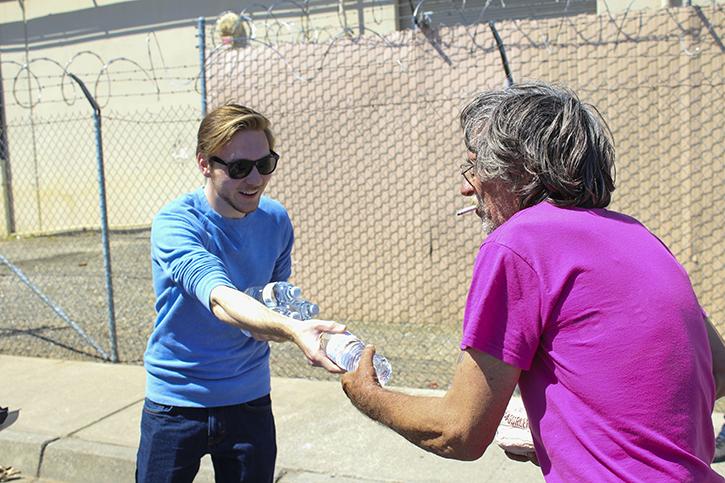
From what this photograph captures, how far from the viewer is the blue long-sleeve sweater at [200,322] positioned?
2.96 m

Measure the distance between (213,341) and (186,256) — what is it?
38 cm

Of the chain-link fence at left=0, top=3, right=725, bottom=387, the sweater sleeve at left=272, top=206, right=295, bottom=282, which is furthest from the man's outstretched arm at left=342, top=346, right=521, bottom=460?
the chain-link fence at left=0, top=3, right=725, bottom=387

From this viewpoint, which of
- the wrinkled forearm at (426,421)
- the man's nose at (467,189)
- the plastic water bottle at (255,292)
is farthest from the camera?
the plastic water bottle at (255,292)

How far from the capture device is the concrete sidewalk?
4.73 m

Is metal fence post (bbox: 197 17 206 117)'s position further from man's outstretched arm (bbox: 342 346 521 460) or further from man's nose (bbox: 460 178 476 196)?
man's outstretched arm (bbox: 342 346 521 460)

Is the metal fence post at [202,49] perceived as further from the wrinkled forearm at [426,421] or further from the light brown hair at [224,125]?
the wrinkled forearm at [426,421]

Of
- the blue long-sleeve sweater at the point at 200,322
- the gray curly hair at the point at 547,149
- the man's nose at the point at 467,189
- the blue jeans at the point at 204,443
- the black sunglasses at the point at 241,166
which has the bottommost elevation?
the blue jeans at the point at 204,443

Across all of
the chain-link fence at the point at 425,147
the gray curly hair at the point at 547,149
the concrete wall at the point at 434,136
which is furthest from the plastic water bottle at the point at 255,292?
the concrete wall at the point at 434,136

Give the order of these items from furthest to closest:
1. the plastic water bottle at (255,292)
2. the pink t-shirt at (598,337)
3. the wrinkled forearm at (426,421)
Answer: the plastic water bottle at (255,292) < the wrinkled forearm at (426,421) < the pink t-shirt at (598,337)

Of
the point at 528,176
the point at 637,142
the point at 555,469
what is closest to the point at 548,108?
the point at 528,176

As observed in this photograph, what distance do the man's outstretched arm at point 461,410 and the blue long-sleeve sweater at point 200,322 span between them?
109 centimetres

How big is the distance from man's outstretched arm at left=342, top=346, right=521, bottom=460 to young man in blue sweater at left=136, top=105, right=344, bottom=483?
43.8 inches

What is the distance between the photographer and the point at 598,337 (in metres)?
1.73

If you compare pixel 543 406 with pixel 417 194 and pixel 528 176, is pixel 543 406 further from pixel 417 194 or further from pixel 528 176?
pixel 417 194
